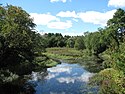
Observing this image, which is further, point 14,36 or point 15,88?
point 14,36

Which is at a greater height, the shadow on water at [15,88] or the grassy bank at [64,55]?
the grassy bank at [64,55]

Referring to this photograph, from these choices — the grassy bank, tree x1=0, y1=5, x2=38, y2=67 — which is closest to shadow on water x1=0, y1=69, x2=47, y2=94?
tree x1=0, y1=5, x2=38, y2=67

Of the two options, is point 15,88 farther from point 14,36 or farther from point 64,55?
point 64,55

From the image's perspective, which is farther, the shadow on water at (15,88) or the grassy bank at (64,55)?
the grassy bank at (64,55)

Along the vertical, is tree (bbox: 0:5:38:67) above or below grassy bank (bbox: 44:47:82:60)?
above

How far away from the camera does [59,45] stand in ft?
518

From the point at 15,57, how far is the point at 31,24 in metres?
9.22

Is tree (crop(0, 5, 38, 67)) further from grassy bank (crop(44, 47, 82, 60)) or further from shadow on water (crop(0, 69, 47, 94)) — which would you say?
grassy bank (crop(44, 47, 82, 60))

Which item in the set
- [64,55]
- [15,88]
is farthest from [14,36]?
[64,55]

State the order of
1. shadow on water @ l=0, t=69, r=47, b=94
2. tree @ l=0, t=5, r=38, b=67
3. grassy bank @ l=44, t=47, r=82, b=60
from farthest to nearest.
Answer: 1. grassy bank @ l=44, t=47, r=82, b=60
2. tree @ l=0, t=5, r=38, b=67
3. shadow on water @ l=0, t=69, r=47, b=94

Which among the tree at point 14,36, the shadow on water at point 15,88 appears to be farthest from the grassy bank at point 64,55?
the shadow on water at point 15,88

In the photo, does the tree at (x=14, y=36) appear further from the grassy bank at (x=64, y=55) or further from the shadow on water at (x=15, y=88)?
the grassy bank at (x=64, y=55)

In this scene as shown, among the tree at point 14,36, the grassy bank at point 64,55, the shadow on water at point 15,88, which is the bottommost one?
the shadow on water at point 15,88

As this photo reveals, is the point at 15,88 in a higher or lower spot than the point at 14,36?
lower
